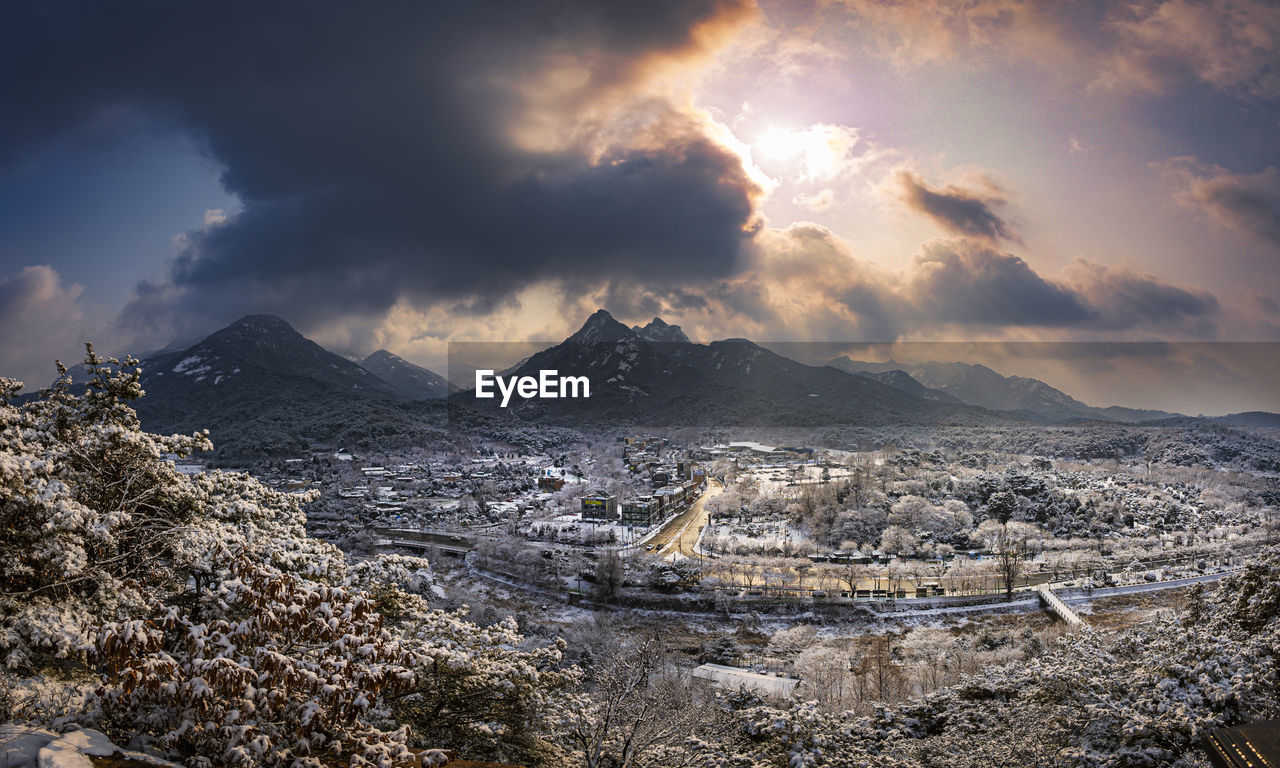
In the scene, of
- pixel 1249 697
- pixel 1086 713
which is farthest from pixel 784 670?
pixel 1249 697

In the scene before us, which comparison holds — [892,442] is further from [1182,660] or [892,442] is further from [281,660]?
[281,660]

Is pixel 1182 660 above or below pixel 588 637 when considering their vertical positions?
above

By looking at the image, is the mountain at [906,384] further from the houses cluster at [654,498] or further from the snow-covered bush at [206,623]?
the snow-covered bush at [206,623]

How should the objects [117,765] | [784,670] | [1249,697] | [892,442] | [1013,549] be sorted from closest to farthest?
[117,765]
[1249,697]
[784,670]
[1013,549]
[892,442]

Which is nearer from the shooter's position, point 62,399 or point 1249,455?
point 62,399

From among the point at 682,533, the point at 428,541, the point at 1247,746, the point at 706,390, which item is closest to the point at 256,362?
the point at 706,390

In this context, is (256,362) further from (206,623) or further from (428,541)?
(206,623)

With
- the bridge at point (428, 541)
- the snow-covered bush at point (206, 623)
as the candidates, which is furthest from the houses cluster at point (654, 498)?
the snow-covered bush at point (206, 623)
